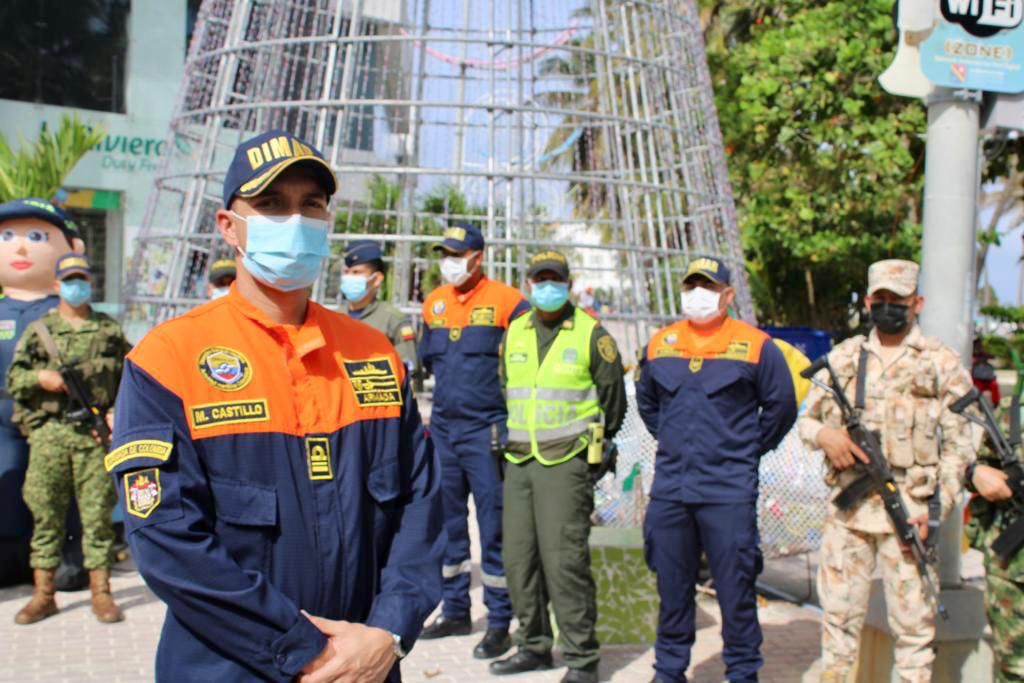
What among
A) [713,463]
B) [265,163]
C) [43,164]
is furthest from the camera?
[43,164]

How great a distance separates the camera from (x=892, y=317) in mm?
4500

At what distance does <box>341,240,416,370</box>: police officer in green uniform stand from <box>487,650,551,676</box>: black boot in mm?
2205

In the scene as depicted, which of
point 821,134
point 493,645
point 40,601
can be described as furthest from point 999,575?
point 821,134

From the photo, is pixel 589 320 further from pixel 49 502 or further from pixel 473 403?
pixel 49 502

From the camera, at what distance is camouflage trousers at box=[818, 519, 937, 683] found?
441 centimetres

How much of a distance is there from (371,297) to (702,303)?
Result: 2.81 meters

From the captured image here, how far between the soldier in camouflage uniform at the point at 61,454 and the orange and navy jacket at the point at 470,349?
2059 mm

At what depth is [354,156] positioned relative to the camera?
31.0 ft

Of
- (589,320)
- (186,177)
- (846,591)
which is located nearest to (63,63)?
(186,177)

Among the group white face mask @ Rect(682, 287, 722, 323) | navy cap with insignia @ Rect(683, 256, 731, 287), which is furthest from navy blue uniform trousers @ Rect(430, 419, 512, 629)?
navy cap with insignia @ Rect(683, 256, 731, 287)

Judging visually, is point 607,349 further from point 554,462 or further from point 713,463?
point 713,463

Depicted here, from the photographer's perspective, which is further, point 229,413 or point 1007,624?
point 1007,624

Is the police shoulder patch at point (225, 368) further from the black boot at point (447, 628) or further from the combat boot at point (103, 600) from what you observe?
the combat boot at point (103, 600)

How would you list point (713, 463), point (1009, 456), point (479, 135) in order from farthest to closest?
point (479, 135) → point (713, 463) → point (1009, 456)
